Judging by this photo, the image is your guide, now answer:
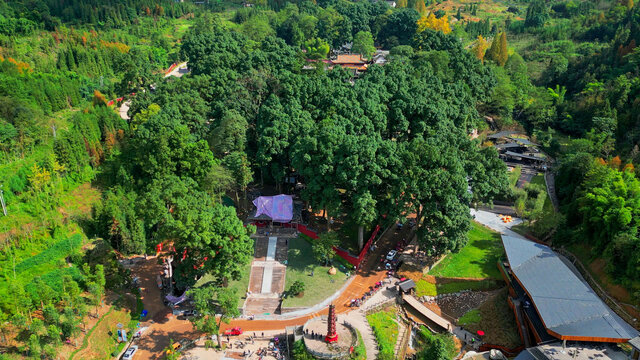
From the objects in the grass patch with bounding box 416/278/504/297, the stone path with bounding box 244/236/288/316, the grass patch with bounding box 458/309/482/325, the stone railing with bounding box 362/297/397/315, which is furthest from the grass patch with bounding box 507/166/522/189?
the stone path with bounding box 244/236/288/316

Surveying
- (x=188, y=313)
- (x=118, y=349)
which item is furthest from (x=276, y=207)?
(x=118, y=349)

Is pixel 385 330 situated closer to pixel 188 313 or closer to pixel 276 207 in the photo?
pixel 188 313

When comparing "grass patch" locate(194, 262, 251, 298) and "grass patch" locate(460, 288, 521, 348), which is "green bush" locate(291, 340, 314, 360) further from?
"grass patch" locate(460, 288, 521, 348)

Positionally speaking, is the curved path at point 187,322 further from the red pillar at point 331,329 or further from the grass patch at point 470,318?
the grass patch at point 470,318

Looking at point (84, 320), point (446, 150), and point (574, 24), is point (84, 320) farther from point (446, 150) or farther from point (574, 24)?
point (574, 24)

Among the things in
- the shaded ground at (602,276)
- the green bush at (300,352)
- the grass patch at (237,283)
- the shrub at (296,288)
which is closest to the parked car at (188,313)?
the grass patch at (237,283)
